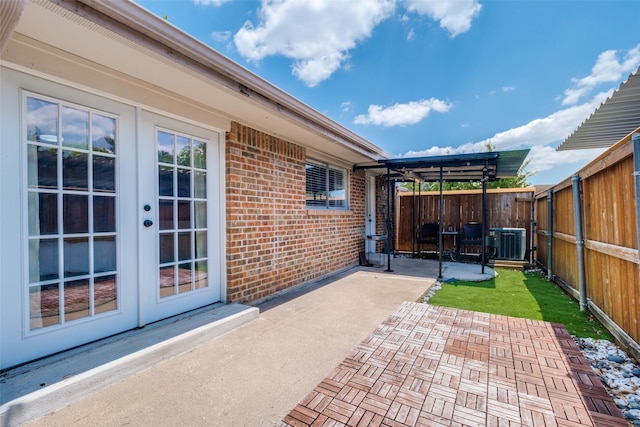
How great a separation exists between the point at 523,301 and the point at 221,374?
189 inches

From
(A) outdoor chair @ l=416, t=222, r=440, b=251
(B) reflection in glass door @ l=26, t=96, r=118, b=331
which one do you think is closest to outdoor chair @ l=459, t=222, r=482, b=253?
(A) outdoor chair @ l=416, t=222, r=440, b=251

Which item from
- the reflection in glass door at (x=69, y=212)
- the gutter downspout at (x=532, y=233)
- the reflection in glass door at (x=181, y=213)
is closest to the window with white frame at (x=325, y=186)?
the reflection in glass door at (x=181, y=213)

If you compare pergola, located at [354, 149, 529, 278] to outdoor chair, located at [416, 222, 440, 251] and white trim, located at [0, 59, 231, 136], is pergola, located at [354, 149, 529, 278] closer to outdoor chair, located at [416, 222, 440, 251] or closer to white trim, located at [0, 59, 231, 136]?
outdoor chair, located at [416, 222, 440, 251]

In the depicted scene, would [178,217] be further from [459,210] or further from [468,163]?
[459,210]

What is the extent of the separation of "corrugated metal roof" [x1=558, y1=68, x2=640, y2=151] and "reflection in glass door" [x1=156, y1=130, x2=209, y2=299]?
14.3 ft

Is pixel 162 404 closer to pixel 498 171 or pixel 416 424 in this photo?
pixel 416 424

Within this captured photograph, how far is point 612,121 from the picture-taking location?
3652mm

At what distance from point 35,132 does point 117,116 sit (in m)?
0.68

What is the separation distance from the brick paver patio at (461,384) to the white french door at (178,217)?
2094mm

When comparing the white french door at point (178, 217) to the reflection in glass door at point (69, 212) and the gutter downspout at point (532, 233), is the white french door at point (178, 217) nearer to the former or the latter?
the reflection in glass door at point (69, 212)

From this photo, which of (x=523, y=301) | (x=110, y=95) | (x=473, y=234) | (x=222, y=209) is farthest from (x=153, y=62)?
(x=473, y=234)

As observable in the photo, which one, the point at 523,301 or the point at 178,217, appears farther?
the point at 523,301

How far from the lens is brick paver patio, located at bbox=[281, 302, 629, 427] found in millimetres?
1847

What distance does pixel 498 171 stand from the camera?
303 inches
